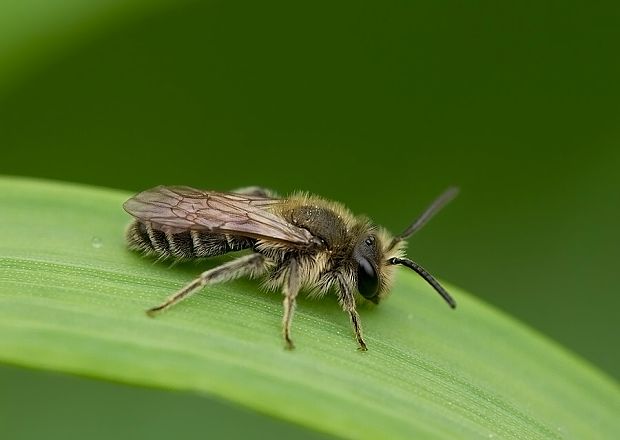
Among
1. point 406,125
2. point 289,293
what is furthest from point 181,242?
point 406,125

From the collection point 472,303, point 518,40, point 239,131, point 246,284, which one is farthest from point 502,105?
→ point 246,284

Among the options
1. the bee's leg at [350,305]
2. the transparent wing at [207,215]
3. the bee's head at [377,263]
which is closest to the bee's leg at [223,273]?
the transparent wing at [207,215]

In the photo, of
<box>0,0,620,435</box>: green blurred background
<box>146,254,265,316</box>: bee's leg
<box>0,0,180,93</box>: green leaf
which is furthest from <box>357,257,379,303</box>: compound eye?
<box>0,0,180,93</box>: green leaf

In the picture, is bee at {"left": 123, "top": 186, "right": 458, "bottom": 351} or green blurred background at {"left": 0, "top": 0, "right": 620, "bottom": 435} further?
green blurred background at {"left": 0, "top": 0, "right": 620, "bottom": 435}

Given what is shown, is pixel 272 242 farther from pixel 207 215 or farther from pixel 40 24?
pixel 40 24

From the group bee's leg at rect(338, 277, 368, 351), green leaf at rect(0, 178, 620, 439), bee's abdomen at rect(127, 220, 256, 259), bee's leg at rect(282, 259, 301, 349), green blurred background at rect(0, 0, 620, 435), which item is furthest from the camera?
green blurred background at rect(0, 0, 620, 435)

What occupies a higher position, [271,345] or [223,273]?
[271,345]

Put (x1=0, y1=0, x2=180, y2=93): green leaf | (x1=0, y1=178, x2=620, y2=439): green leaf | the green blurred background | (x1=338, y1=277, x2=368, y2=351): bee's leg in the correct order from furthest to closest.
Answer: the green blurred background → (x1=0, y1=0, x2=180, y2=93): green leaf → (x1=338, y1=277, x2=368, y2=351): bee's leg → (x1=0, y1=178, x2=620, y2=439): green leaf

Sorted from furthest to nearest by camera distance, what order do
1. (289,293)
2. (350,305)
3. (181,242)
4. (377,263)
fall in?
(377,263)
(181,242)
(350,305)
(289,293)

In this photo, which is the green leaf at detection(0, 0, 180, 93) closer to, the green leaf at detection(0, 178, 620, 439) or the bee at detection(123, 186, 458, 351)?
the green leaf at detection(0, 178, 620, 439)
